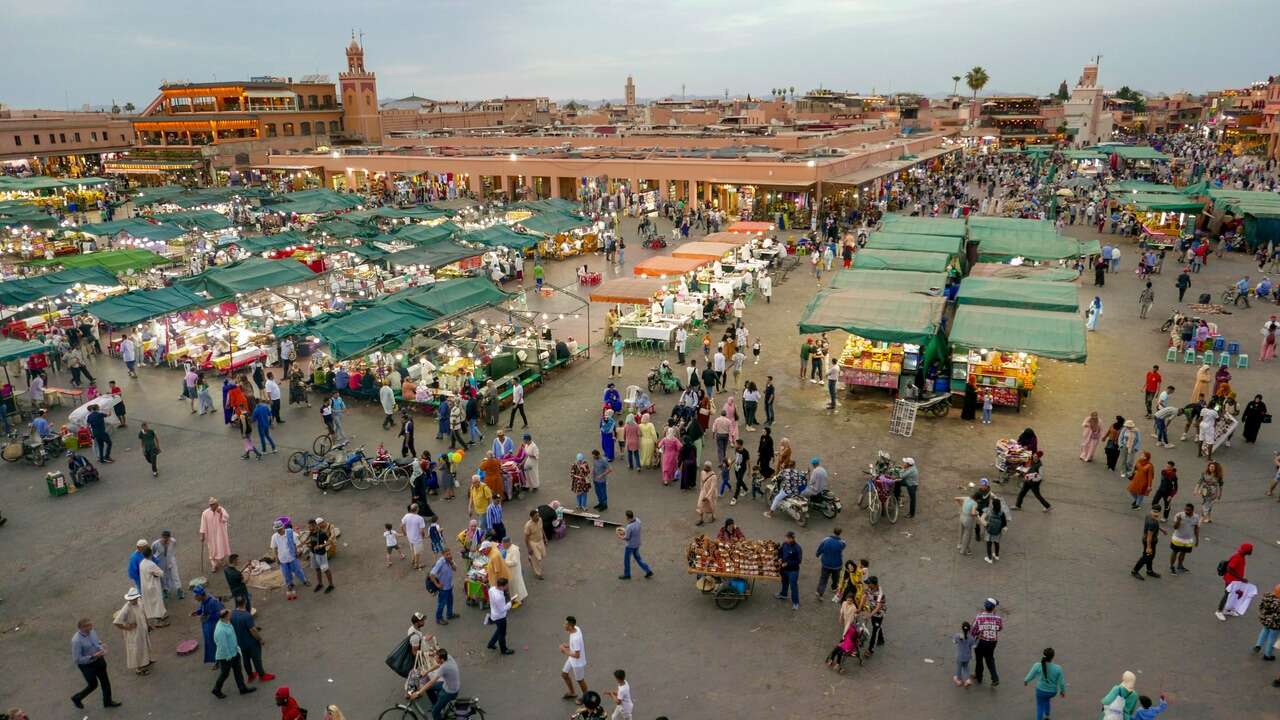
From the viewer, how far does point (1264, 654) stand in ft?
29.9

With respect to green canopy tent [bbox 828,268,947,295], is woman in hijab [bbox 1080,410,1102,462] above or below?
below

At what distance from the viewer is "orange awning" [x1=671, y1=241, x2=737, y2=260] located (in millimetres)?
27375

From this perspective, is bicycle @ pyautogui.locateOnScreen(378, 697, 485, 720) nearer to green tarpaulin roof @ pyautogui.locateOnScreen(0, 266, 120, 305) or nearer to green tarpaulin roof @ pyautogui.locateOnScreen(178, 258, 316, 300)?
green tarpaulin roof @ pyautogui.locateOnScreen(178, 258, 316, 300)

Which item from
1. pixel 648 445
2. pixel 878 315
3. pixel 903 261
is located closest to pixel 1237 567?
pixel 648 445

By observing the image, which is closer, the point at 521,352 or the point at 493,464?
the point at 493,464

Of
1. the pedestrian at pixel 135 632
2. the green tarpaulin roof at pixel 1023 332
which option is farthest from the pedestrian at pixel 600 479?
the green tarpaulin roof at pixel 1023 332

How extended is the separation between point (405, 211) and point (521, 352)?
20.4 metres

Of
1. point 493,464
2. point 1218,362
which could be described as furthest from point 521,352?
point 1218,362

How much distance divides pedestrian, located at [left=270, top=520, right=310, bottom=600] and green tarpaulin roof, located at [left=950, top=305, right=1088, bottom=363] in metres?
13.2

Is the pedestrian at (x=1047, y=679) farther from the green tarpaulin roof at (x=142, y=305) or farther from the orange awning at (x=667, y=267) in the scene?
the green tarpaulin roof at (x=142, y=305)

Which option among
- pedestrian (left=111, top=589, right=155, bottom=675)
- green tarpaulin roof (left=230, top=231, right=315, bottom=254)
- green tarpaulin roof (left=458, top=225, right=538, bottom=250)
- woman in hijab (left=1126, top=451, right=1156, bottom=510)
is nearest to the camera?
pedestrian (left=111, top=589, right=155, bottom=675)

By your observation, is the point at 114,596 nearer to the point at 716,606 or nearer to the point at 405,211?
the point at 716,606

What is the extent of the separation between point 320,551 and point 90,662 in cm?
286

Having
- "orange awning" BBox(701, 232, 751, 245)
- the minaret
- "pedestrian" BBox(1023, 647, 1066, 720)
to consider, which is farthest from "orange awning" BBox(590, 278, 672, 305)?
the minaret
